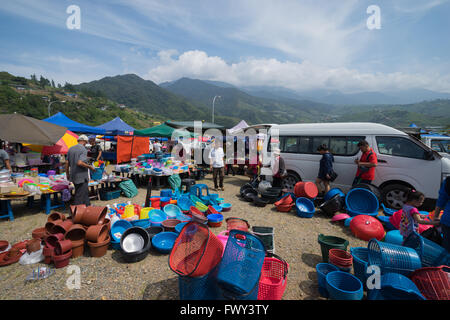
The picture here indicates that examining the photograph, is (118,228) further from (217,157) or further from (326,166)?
(326,166)

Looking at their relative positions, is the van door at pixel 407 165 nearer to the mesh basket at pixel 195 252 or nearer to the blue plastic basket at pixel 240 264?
the blue plastic basket at pixel 240 264

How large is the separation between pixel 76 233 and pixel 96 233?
1.32ft

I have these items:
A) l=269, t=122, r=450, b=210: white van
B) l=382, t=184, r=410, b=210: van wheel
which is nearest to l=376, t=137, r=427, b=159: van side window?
l=269, t=122, r=450, b=210: white van

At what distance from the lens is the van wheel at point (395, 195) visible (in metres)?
5.36

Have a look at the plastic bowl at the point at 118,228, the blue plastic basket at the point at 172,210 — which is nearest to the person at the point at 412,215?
the blue plastic basket at the point at 172,210

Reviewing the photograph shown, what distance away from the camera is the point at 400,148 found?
546cm

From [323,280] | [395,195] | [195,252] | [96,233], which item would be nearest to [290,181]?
[395,195]

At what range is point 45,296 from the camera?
107 inches

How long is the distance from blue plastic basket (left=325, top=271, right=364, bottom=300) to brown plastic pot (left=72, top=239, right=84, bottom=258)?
3838 mm

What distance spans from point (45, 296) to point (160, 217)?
234 cm

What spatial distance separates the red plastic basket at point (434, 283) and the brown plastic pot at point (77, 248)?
469 centimetres

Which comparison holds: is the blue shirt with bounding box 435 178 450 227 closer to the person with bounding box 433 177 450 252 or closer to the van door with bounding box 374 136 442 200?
the person with bounding box 433 177 450 252

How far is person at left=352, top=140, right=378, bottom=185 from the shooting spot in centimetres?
538

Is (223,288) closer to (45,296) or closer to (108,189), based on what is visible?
(45,296)
